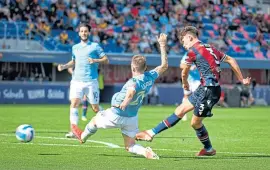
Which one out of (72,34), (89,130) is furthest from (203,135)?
(72,34)

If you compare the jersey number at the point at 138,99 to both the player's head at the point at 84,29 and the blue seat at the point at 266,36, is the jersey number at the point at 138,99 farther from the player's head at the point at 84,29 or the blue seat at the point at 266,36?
the blue seat at the point at 266,36

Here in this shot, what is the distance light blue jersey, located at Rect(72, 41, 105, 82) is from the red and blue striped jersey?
499 centimetres

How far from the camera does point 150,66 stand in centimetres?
4441

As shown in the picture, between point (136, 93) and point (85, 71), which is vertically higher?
point (136, 93)

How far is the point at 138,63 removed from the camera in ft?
39.0

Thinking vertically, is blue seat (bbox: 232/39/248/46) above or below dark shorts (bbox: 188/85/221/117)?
below

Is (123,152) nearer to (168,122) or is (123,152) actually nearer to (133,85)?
(168,122)

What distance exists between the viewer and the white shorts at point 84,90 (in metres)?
17.3

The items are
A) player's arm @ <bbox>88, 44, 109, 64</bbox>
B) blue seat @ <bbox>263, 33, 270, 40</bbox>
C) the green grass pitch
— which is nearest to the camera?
the green grass pitch

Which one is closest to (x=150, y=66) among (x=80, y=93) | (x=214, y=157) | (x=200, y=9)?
(x=200, y=9)

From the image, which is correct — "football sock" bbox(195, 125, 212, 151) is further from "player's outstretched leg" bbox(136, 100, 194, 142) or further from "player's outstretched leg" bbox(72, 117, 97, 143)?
"player's outstretched leg" bbox(72, 117, 97, 143)

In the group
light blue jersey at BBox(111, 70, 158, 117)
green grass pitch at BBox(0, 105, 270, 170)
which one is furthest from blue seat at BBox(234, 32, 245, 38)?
light blue jersey at BBox(111, 70, 158, 117)

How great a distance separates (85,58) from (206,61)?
5431 millimetres

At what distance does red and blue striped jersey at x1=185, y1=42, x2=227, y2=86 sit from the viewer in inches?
495
